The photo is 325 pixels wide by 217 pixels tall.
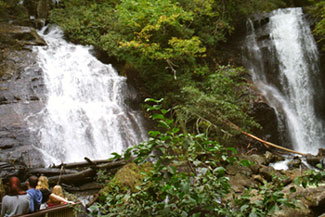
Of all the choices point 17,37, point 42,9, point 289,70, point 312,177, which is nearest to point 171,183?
point 312,177

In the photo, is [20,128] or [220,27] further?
[220,27]

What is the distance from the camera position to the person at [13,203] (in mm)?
3781

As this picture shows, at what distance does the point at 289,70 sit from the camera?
13789 mm

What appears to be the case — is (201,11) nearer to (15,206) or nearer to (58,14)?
(58,14)

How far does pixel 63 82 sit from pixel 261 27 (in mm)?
11755

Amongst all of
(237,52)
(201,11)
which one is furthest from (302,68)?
(201,11)

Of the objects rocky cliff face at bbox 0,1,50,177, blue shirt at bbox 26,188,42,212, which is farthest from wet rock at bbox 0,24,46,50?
blue shirt at bbox 26,188,42,212

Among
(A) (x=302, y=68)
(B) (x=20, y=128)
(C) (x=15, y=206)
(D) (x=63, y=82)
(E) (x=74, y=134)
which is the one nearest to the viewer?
(C) (x=15, y=206)

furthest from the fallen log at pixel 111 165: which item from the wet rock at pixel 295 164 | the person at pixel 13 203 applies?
the wet rock at pixel 295 164

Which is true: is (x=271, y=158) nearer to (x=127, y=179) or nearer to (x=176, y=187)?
(x=127, y=179)

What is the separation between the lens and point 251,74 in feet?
46.7

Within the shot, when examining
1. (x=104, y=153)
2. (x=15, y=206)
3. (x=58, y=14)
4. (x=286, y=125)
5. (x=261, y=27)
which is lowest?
(x=286, y=125)

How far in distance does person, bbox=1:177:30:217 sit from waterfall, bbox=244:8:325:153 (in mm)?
11159

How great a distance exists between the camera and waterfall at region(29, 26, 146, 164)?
337 inches
